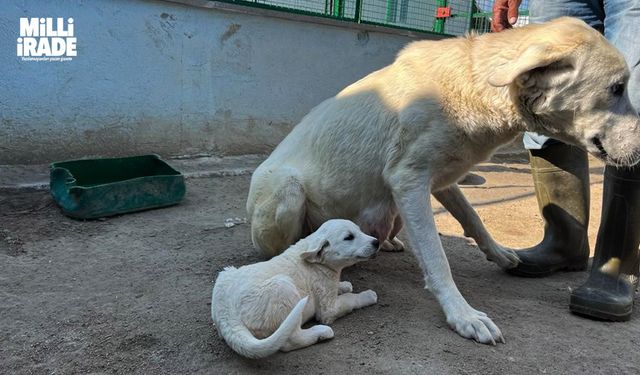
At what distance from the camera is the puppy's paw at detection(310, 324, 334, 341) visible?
1.96 meters

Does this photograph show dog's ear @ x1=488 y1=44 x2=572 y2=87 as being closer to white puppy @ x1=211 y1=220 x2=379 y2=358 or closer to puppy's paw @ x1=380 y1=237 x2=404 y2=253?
white puppy @ x1=211 y1=220 x2=379 y2=358

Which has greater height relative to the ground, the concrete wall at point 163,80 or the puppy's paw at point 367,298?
the concrete wall at point 163,80

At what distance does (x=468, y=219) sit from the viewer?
2.85 m

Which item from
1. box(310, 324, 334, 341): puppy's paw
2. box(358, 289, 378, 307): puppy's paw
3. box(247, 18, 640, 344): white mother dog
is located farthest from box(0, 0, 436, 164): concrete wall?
box(310, 324, 334, 341): puppy's paw

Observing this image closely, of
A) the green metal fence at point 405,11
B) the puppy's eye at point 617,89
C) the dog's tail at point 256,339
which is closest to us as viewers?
the dog's tail at point 256,339

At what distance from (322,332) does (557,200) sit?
64.3 inches

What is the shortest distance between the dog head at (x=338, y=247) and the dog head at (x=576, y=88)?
81 centimetres

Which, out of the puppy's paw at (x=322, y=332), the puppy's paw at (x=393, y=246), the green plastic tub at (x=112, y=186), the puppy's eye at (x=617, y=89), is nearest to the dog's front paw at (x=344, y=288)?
the puppy's paw at (x=322, y=332)

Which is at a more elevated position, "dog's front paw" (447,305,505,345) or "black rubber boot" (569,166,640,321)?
"black rubber boot" (569,166,640,321)

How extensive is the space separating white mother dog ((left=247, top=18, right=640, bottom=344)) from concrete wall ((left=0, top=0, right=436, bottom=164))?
8.44 ft

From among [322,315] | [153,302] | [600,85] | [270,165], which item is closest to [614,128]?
[600,85]

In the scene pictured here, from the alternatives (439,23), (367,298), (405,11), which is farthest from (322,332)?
(439,23)

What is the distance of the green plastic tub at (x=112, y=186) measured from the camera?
11.2ft

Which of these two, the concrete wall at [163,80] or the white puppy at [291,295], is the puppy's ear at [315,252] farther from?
the concrete wall at [163,80]
